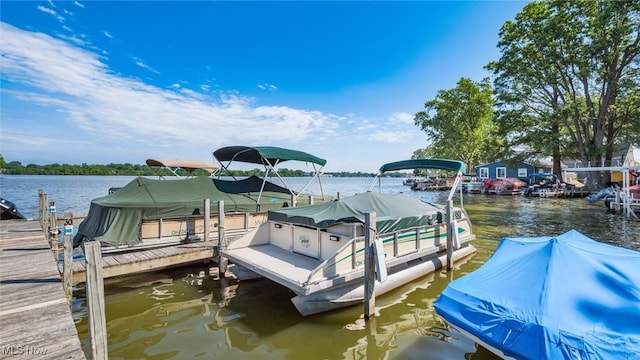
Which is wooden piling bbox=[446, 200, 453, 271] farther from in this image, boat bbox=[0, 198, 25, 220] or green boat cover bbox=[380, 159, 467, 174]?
boat bbox=[0, 198, 25, 220]

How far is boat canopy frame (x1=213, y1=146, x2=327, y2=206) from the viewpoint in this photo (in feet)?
36.0

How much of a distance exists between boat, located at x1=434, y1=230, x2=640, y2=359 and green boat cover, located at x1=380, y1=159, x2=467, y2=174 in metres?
4.60

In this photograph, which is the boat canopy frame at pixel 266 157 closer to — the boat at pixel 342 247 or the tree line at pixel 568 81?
the boat at pixel 342 247

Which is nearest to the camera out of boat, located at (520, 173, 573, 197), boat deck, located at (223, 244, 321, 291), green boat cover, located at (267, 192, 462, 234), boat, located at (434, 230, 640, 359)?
boat, located at (434, 230, 640, 359)

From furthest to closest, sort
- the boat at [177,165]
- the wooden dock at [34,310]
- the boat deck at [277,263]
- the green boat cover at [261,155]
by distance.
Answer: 1. the boat at [177,165]
2. the green boat cover at [261,155]
3. the boat deck at [277,263]
4. the wooden dock at [34,310]

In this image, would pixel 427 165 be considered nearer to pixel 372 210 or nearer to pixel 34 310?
pixel 372 210

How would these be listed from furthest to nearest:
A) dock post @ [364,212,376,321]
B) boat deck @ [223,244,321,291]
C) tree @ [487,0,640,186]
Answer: tree @ [487,0,640,186] → boat deck @ [223,244,321,291] → dock post @ [364,212,376,321]

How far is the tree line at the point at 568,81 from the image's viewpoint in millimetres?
23281

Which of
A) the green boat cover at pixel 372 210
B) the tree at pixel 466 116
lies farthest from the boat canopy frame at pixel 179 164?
the tree at pixel 466 116

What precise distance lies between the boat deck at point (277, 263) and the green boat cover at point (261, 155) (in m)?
3.88

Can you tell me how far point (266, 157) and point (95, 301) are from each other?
304 inches

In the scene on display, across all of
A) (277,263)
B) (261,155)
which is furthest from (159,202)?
(277,263)

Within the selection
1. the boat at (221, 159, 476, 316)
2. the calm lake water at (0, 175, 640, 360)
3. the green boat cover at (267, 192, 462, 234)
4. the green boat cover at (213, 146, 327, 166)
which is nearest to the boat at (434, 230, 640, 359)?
the calm lake water at (0, 175, 640, 360)

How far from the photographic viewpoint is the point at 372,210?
7203 millimetres
